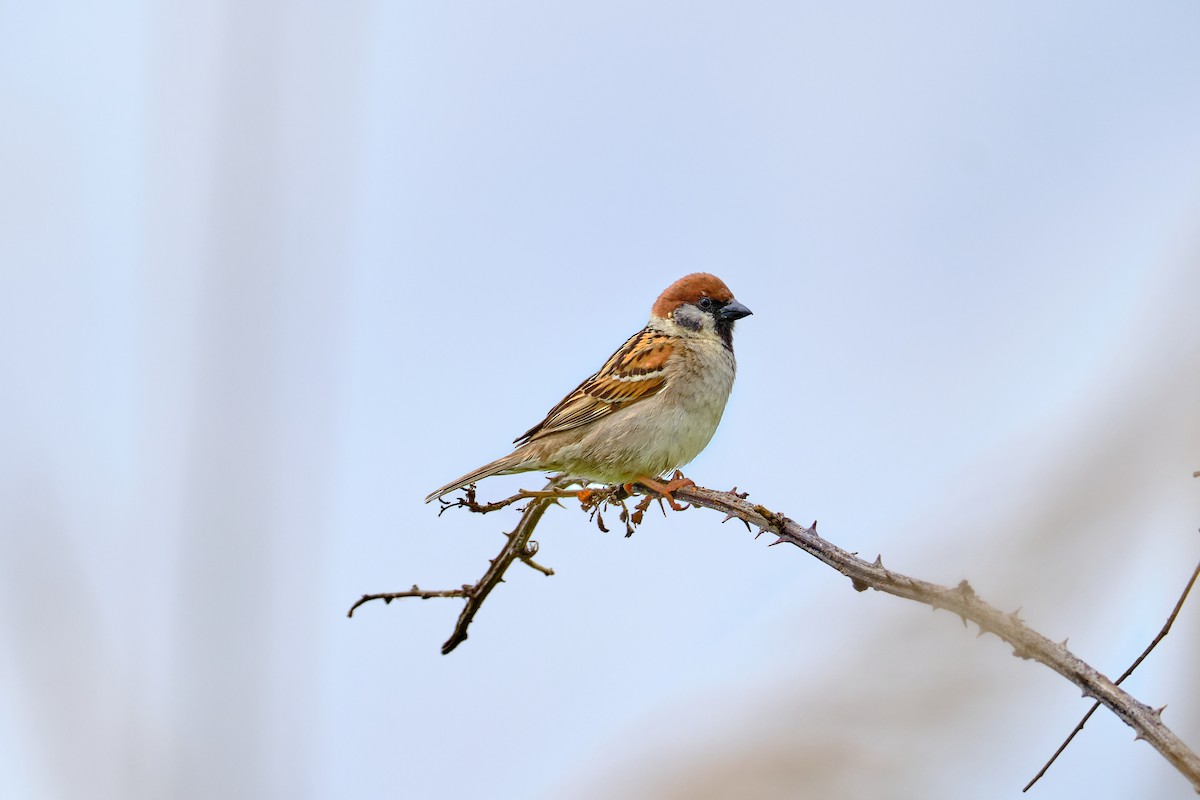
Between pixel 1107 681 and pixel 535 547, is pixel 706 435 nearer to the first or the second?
pixel 535 547

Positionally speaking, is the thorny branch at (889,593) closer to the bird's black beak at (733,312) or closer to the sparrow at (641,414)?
the sparrow at (641,414)

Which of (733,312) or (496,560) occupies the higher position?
(733,312)

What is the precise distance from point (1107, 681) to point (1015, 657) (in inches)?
4.1

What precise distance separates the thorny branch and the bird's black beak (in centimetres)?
232

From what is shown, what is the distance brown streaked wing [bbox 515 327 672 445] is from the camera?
440cm

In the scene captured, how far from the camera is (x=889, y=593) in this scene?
156 centimetres

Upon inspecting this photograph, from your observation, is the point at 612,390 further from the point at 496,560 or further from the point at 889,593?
the point at 889,593

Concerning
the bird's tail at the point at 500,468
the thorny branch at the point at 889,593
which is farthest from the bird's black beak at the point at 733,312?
the thorny branch at the point at 889,593

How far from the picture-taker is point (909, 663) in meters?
1.44

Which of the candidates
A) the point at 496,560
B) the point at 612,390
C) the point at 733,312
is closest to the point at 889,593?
the point at 496,560

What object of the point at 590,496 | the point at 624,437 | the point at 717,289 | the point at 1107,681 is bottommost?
the point at 1107,681

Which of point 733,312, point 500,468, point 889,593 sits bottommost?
point 889,593

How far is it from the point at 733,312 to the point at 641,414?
821 mm

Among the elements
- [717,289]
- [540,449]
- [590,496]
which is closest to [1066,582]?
[590,496]
